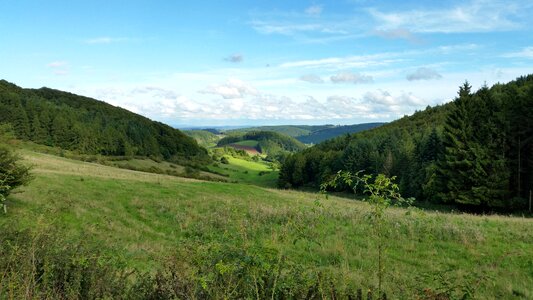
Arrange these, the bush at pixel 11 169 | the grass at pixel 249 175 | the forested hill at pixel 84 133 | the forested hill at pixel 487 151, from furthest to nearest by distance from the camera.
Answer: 1. the grass at pixel 249 175
2. the forested hill at pixel 84 133
3. the forested hill at pixel 487 151
4. the bush at pixel 11 169

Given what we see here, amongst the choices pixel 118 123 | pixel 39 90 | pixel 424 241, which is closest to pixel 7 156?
pixel 424 241

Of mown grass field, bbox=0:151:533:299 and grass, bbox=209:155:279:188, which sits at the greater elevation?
mown grass field, bbox=0:151:533:299

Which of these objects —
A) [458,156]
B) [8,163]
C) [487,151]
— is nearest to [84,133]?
[458,156]

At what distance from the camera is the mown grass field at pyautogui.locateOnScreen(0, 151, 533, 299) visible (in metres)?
6.91

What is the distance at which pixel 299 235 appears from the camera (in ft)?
18.6

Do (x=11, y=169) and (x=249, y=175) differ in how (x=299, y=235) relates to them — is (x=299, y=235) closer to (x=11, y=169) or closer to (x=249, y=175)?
(x=11, y=169)

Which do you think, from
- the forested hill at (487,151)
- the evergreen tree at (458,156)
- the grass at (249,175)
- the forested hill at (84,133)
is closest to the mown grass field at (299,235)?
the forested hill at (487,151)

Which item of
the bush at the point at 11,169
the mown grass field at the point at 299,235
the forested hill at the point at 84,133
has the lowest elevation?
the mown grass field at the point at 299,235

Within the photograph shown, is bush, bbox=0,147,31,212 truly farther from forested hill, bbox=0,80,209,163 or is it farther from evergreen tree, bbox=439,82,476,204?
forested hill, bbox=0,80,209,163

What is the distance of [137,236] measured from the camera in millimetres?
15445

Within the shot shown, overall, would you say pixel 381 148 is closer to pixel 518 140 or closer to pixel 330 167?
pixel 330 167

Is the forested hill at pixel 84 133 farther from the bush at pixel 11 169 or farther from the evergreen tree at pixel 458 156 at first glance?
the bush at pixel 11 169

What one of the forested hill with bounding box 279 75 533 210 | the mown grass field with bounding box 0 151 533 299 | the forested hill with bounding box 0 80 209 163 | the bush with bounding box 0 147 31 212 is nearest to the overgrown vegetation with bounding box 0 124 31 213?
the bush with bounding box 0 147 31 212

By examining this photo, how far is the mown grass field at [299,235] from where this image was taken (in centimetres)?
A: 691
